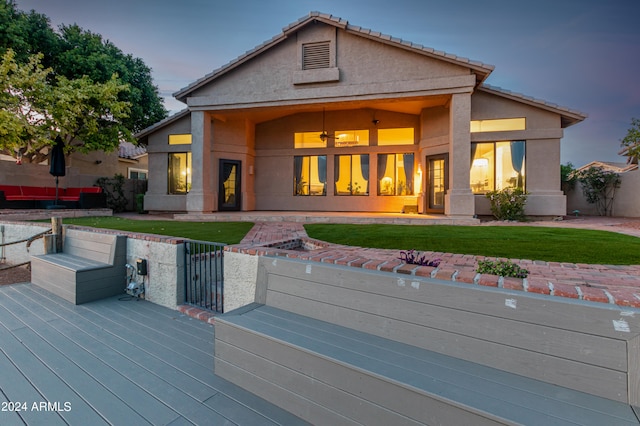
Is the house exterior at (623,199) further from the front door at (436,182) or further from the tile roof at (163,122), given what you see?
the tile roof at (163,122)

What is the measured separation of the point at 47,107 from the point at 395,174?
518 inches

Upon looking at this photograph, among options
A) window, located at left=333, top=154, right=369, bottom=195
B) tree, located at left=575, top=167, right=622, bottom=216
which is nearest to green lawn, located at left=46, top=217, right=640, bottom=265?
window, located at left=333, top=154, right=369, bottom=195

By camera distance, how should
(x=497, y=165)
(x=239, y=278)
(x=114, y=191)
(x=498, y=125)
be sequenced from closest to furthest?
1. (x=239, y=278)
2. (x=498, y=125)
3. (x=497, y=165)
4. (x=114, y=191)

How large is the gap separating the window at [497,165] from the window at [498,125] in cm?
45

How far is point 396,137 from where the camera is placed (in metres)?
12.8

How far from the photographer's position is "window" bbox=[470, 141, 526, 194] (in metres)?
10.0

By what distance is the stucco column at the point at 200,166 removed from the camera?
11.1 metres

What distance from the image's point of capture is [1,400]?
2.03 meters

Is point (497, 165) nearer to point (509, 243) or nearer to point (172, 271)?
point (509, 243)

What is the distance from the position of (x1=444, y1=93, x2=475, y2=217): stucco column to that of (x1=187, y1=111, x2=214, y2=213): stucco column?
846cm

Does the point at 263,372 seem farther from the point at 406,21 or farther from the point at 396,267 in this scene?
the point at 406,21

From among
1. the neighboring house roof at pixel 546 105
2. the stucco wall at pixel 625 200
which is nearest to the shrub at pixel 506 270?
the neighboring house roof at pixel 546 105

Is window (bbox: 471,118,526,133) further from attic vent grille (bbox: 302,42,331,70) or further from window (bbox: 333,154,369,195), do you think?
attic vent grille (bbox: 302,42,331,70)

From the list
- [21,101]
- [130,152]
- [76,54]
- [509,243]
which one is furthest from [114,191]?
[509,243]
